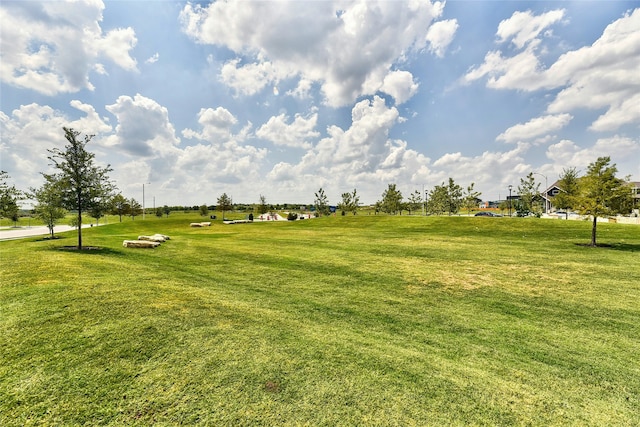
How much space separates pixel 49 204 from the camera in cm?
1673

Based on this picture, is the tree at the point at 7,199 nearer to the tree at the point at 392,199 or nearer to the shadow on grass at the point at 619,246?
the shadow on grass at the point at 619,246

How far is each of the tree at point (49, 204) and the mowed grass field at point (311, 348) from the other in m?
6.46

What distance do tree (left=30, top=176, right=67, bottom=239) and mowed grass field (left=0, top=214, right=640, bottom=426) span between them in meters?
6.46

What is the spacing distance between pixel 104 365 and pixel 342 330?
4.49 meters

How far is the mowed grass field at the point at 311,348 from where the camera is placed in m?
3.83

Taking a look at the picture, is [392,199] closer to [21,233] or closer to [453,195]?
[453,195]

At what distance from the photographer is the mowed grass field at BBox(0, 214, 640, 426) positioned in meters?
3.83

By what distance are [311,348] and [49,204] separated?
20119 mm

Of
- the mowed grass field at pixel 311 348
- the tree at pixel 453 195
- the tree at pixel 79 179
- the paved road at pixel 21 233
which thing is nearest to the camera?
the mowed grass field at pixel 311 348

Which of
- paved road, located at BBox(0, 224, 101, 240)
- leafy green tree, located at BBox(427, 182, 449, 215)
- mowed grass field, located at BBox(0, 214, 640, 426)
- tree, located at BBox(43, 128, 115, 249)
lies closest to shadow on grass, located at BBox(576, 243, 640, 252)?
mowed grass field, located at BBox(0, 214, 640, 426)

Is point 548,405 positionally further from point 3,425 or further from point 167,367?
point 3,425

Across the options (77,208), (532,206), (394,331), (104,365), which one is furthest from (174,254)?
(532,206)

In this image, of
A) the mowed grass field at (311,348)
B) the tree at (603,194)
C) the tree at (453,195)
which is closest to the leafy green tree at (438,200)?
the tree at (453,195)

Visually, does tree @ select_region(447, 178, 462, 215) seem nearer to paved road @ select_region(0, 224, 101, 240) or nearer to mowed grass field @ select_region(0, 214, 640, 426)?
mowed grass field @ select_region(0, 214, 640, 426)
